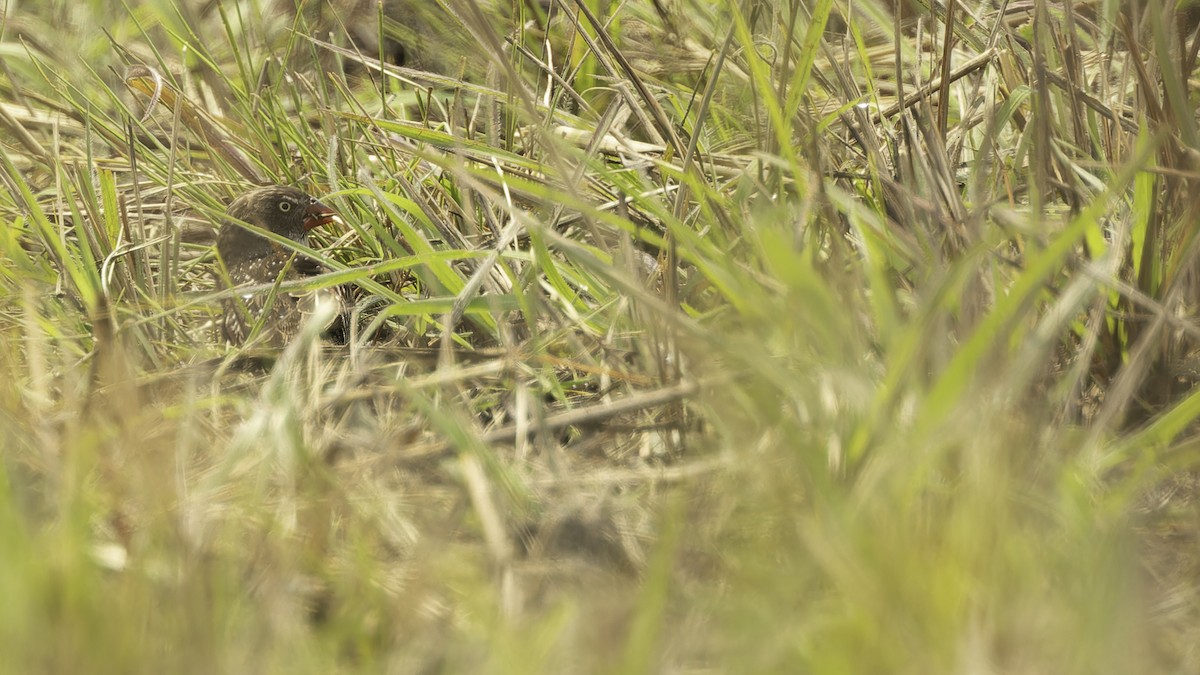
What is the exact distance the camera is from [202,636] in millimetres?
1076

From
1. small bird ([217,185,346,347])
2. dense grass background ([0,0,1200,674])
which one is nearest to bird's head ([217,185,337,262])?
small bird ([217,185,346,347])

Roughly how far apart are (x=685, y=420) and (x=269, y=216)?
4.49 feet

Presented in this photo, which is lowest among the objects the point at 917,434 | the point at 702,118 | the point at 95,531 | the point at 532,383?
the point at 532,383

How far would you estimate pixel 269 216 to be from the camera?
2.60m

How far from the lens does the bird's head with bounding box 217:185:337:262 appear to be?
2.61 meters

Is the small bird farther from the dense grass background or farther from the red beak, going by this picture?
the dense grass background

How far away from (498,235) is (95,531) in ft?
3.26

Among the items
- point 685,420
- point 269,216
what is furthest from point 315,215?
point 685,420

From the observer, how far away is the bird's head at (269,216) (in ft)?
8.55

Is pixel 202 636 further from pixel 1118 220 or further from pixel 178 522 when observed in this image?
pixel 1118 220

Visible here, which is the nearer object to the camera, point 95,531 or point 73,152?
point 95,531

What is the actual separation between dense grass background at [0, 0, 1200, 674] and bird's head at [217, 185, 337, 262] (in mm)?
221

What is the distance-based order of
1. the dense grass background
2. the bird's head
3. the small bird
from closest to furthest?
the dense grass background
the small bird
the bird's head

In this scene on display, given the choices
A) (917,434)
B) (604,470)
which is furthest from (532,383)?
(917,434)
